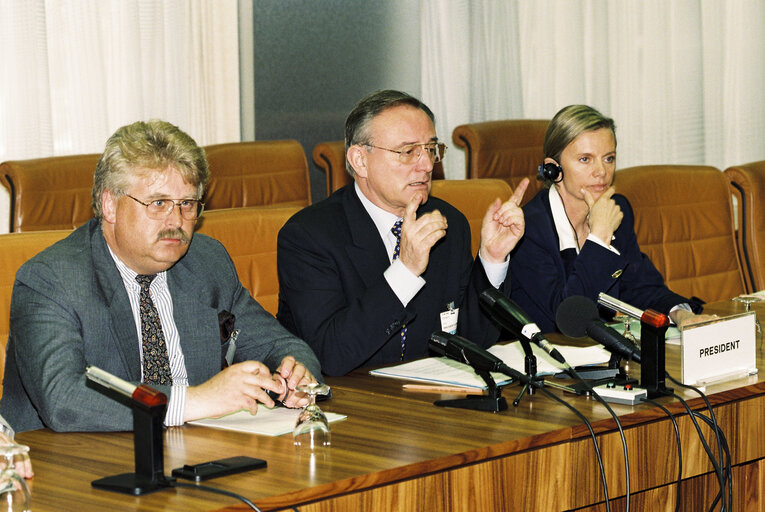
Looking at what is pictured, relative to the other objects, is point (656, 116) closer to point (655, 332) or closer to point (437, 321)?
point (437, 321)

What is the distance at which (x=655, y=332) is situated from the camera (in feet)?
7.39

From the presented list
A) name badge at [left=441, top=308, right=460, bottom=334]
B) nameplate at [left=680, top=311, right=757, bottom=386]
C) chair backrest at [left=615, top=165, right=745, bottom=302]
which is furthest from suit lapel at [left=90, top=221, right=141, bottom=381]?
chair backrest at [left=615, top=165, right=745, bottom=302]

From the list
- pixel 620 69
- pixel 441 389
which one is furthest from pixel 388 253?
pixel 620 69

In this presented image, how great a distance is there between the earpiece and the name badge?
81cm

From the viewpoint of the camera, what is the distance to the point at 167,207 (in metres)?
2.36

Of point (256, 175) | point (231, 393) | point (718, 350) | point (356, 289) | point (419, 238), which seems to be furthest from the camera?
point (256, 175)

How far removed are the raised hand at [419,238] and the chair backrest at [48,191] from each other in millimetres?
1560

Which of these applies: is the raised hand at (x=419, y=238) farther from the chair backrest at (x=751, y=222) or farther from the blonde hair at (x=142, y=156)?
the chair backrest at (x=751, y=222)

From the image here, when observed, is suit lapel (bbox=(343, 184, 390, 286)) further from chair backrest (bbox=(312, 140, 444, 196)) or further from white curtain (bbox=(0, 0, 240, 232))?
white curtain (bbox=(0, 0, 240, 232))

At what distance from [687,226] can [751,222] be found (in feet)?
1.05

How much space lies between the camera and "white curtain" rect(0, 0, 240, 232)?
14.4 feet

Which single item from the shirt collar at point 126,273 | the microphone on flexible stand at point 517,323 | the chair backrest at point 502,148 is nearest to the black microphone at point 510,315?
the microphone on flexible stand at point 517,323

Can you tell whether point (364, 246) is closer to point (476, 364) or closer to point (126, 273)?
point (126, 273)

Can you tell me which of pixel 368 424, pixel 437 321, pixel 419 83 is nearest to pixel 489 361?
pixel 368 424
